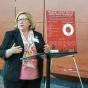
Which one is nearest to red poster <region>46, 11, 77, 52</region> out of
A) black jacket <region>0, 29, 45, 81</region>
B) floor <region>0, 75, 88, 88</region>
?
black jacket <region>0, 29, 45, 81</region>

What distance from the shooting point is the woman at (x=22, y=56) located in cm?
219

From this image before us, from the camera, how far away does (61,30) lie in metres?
2.97

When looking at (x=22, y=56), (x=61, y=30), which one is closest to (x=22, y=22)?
(x=22, y=56)

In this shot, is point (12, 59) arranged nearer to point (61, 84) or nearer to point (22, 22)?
point (22, 22)

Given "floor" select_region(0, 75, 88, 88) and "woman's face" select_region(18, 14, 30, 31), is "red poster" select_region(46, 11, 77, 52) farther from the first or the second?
"floor" select_region(0, 75, 88, 88)

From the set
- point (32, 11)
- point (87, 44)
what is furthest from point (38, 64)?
point (32, 11)

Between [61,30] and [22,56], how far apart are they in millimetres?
945

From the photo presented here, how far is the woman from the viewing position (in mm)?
2189

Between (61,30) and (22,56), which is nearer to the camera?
(22,56)

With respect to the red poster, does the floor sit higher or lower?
lower

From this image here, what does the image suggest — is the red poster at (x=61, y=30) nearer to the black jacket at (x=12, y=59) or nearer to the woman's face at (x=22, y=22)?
the woman's face at (x=22, y=22)

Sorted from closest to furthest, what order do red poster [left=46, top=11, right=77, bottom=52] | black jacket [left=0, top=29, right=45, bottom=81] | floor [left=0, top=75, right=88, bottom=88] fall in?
black jacket [left=0, top=29, right=45, bottom=81]
red poster [left=46, top=11, right=77, bottom=52]
floor [left=0, top=75, right=88, bottom=88]

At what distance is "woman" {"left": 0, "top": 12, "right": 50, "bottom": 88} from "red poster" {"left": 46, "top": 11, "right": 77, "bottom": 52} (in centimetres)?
57

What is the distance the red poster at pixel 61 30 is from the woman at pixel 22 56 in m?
0.57
